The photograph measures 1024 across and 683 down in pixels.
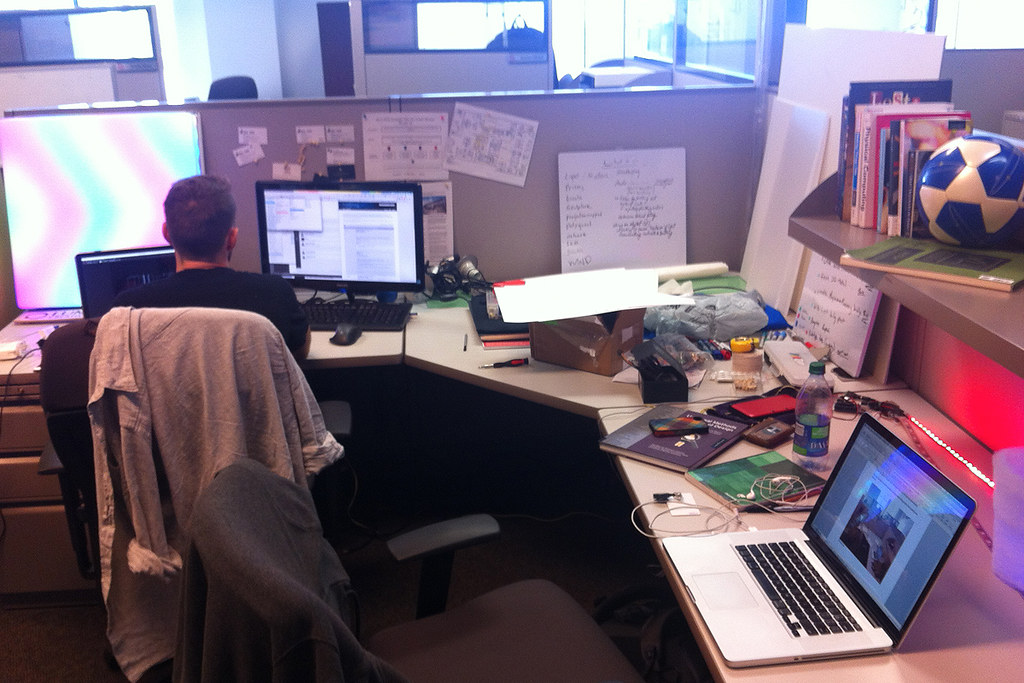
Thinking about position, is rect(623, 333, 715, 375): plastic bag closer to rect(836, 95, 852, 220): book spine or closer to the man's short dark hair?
rect(836, 95, 852, 220): book spine

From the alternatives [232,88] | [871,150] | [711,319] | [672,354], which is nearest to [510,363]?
[672,354]

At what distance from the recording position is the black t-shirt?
Answer: 1.93 m

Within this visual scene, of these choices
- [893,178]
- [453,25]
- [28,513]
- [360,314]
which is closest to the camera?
[893,178]

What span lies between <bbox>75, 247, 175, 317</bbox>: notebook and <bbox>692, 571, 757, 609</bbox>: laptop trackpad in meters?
1.72

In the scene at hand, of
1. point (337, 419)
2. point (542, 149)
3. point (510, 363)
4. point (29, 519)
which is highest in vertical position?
point (542, 149)

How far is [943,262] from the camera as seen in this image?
1.24 m

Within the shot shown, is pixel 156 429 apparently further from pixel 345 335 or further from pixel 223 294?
pixel 345 335

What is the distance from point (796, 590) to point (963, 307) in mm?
453

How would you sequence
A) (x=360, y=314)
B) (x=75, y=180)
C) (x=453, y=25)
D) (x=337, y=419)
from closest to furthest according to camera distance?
(x=337, y=419) → (x=360, y=314) → (x=75, y=180) → (x=453, y=25)

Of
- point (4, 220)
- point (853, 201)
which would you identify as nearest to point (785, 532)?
point (853, 201)

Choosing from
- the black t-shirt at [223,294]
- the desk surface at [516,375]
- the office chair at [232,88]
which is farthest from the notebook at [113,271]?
the office chair at [232,88]

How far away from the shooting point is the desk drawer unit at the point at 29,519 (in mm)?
2184

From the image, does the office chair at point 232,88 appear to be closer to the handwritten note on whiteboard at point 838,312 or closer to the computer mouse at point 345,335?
the computer mouse at point 345,335

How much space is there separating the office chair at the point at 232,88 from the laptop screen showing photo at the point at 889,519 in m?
4.40
